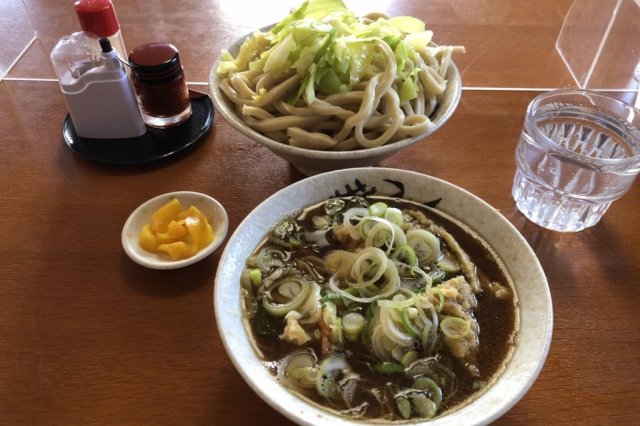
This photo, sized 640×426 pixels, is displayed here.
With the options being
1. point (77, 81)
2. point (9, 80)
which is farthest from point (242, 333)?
point (9, 80)

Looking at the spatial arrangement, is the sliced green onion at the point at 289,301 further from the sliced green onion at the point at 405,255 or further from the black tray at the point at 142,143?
the black tray at the point at 142,143

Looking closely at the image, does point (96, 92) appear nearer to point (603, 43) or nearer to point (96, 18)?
point (96, 18)

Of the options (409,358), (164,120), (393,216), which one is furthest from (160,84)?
(409,358)

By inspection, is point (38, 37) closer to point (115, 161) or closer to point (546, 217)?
point (115, 161)

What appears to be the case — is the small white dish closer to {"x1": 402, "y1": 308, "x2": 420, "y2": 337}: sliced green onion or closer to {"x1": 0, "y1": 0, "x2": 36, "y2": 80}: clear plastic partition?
{"x1": 402, "y1": 308, "x2": 420, "y2": 337}: sliced green onion

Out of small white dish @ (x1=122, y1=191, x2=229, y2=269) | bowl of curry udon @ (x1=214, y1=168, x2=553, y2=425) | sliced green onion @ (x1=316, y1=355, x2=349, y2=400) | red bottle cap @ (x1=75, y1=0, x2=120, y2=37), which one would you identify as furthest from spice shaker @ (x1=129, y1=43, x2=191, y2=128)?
sliced green onion @ (x1=316, y1=355, x2=349, y2=400)

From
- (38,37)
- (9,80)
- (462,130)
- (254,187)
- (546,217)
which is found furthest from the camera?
(38,37)
